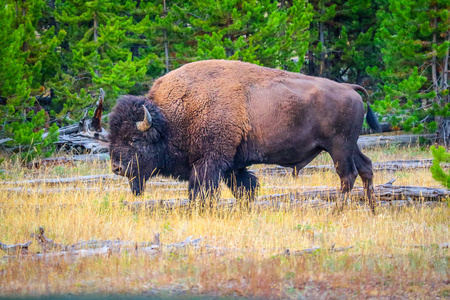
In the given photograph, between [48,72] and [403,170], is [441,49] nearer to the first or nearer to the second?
[403,170]

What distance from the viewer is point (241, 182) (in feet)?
27.3

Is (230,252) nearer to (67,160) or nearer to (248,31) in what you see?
(67,160)

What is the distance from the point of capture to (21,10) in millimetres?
12961

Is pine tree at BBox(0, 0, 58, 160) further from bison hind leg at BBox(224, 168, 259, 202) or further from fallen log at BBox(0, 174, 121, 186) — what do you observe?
bison hind leg at BBox(224, 168, 259, 202)

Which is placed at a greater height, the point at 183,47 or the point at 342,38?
the point at 342,38

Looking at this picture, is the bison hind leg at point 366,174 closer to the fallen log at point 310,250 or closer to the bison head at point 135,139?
the fallen log at point 310,250

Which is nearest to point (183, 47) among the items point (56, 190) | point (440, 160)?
point (56, 190)

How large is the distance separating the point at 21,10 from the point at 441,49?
10913 millimetres

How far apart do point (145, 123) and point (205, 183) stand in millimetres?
1237

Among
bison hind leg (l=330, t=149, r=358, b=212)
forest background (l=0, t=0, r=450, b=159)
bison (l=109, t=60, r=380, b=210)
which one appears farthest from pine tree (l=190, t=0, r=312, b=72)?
bison hind leg (l=330, t=149, r=358, b=212)

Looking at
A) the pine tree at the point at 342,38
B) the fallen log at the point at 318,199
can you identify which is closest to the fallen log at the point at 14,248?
the fallen log at the point at 318,199

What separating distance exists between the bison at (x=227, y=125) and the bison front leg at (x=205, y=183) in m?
0.01

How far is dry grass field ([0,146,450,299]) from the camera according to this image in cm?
461

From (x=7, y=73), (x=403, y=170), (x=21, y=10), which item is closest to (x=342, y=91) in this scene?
(x=403, y=170)
